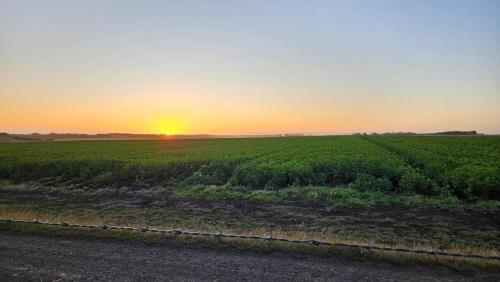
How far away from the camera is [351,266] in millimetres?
7230

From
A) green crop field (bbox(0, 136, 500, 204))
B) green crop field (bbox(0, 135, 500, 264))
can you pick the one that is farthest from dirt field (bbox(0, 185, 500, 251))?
green crop field (bbox(0, 136, 500, 204))

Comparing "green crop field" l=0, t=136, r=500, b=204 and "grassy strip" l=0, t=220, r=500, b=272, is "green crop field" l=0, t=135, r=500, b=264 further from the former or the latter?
"grassy strip" l=0, t=220, r=500, b=272

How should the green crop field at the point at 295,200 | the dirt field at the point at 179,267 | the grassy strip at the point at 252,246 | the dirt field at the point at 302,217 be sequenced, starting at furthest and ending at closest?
the green crop field at the point at 295,200
the dirt field at the point at 302,217
the grassy strip at the point at 252,246
the dirt field at the point at 179,267

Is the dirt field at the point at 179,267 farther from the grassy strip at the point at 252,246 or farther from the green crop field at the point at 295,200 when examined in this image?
the green crop field at the point at 295,200

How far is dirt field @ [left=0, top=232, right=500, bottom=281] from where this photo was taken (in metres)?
6.77

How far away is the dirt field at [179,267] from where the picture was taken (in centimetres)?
677

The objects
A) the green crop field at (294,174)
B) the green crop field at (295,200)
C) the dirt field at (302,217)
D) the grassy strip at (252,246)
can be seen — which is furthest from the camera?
the green crop field at (294,174)

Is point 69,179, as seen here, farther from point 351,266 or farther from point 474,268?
point 474,268

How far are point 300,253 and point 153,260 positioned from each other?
322 centimetres

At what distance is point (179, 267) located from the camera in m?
7.27

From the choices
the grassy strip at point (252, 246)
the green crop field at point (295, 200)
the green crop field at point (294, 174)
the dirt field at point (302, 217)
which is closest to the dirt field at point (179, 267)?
the grassy strip at point (252, 246)

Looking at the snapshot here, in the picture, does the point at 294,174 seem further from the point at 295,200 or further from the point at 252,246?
the point at 252,246

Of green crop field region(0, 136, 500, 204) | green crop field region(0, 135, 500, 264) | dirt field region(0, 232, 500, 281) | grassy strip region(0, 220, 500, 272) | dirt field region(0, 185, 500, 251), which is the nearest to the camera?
dirt field region(0, 232, 500, 281)

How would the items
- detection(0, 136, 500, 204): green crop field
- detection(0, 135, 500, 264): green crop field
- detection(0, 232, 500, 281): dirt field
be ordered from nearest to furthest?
detection(0, 232, 500, 281): dirt field < detection(0, 135, 500, 264): green crop field < detection(0, 136, 500, 204): green crop field
